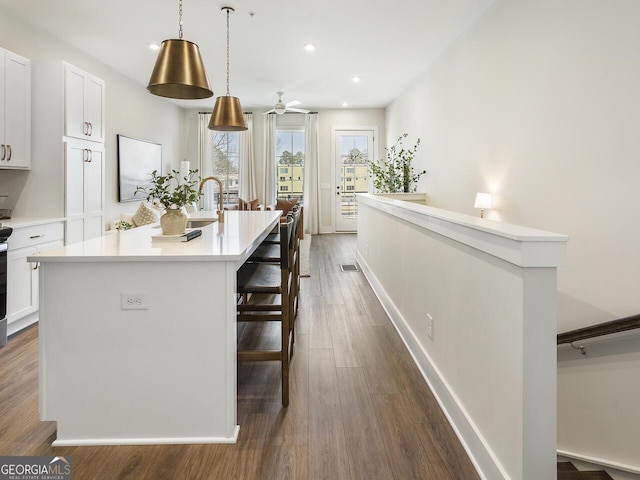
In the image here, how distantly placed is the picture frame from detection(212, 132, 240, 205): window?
1.91m

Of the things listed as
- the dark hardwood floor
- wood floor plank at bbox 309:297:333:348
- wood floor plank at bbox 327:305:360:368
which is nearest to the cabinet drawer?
the dark hardwood floor

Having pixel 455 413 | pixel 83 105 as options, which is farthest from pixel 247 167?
pixel 455 413

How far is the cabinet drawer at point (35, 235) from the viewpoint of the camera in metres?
3.21

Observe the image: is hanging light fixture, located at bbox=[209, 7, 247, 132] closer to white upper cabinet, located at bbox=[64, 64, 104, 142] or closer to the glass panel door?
white upper cabinet, located at bbox=[64, 64, 104, 142]

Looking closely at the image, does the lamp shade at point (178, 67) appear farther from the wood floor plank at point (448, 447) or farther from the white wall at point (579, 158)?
the white wall at point (579, 158)

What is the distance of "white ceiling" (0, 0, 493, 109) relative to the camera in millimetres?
4023

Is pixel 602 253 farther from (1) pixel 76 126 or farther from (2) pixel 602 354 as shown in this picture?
(1) pixel 76 126

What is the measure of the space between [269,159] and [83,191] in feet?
17.4

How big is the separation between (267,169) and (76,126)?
5302 millimetres

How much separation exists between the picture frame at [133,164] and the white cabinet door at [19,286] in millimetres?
2603

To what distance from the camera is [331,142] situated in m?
9.43

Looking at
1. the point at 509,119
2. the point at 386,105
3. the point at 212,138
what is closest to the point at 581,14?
the point at 509,119

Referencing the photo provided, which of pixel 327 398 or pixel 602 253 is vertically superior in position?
pixel 602 253

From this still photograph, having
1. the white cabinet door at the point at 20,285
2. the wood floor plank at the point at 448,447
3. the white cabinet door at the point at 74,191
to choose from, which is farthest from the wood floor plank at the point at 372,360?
the white cabinet door at the point at 74,191
